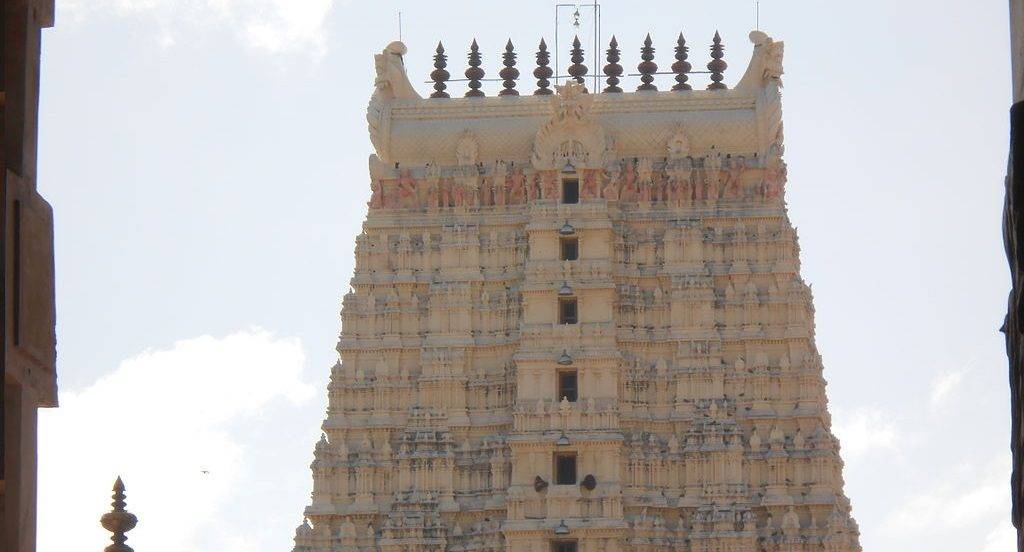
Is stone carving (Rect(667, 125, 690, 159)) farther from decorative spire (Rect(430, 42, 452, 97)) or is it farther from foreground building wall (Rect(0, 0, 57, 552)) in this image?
foreground building wall (Rect(0, 0, 57, 552))

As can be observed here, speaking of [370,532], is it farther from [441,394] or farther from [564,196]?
[564,196]

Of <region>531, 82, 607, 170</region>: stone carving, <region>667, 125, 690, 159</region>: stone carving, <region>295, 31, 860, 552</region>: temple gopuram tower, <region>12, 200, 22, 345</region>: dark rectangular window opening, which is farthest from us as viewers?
<region>531, 82, 607, 170</region>: stone carving

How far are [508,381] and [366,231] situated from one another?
586 cm

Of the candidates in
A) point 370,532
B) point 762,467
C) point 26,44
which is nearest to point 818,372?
point 762,467

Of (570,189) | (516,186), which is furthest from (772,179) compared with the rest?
(516,186)

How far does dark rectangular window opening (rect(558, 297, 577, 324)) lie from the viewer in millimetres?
63719

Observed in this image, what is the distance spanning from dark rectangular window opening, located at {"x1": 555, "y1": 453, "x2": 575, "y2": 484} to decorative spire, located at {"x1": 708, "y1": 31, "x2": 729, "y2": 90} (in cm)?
1139

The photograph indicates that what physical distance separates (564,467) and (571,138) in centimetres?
896

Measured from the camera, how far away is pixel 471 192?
6531 cm

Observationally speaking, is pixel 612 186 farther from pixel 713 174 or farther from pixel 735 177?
pixel 735 177

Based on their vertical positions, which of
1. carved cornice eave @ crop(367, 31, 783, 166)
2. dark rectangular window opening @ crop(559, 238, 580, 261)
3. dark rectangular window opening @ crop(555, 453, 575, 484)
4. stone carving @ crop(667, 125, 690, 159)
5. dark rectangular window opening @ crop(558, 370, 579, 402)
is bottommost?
dark rectangular window opening @ crop(555, 453, 575, 484)

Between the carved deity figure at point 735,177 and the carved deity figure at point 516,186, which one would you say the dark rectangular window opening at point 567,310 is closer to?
the carved deity figure at point 516,186

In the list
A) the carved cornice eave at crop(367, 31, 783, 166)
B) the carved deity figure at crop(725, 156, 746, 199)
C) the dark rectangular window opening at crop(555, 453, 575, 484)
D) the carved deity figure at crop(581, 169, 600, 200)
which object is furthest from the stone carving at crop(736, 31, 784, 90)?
the dark rectangular window opening at crop(555, 453, 575, 484)

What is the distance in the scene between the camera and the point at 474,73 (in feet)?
223
